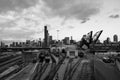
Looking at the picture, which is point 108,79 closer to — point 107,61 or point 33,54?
point 107,61

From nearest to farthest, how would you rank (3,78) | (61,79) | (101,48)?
(61,79) < (3,78) < (101,48)

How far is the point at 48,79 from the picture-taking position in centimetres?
3177

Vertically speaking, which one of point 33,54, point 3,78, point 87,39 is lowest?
point 3,78

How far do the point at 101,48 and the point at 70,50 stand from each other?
112ft

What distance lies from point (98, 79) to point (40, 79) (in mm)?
13862

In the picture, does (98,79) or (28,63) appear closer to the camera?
(98,79)

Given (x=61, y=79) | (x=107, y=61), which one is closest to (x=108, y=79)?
(x=61, y=79)

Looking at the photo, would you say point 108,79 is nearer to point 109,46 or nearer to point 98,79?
point 98,79

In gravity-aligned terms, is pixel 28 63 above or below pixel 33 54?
below

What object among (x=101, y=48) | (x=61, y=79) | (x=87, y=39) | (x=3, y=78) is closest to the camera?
(x=87, y=39)

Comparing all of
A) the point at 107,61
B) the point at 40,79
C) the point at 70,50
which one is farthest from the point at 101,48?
the point at 40,79

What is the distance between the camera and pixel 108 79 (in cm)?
3130

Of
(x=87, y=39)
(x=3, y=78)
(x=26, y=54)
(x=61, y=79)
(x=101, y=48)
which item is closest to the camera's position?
(x=87, y=39)

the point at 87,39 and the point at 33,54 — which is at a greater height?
the point at 87,39
